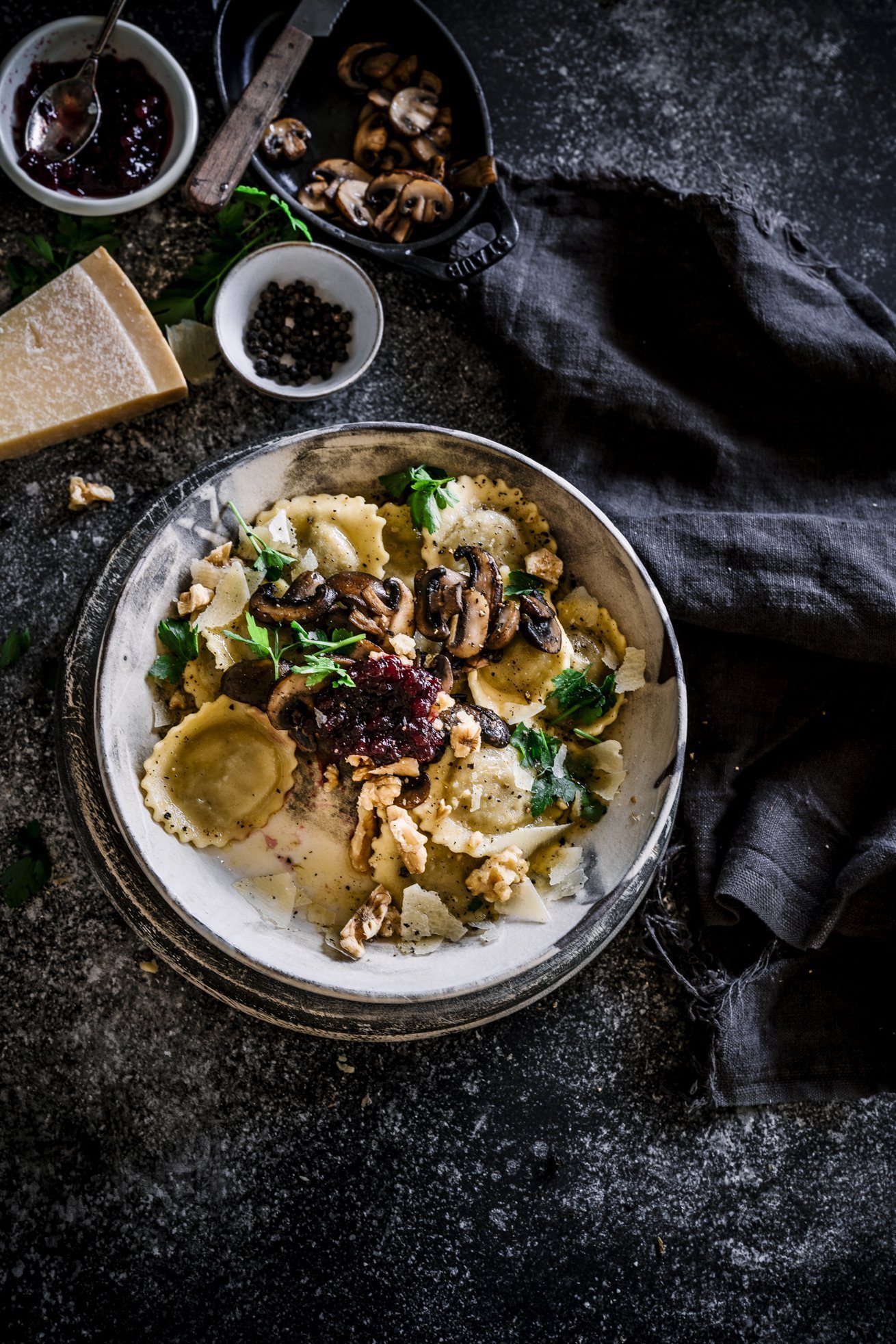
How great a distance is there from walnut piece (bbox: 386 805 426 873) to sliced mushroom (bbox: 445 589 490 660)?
24.4 inches

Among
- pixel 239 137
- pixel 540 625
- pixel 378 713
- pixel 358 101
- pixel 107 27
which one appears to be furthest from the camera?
pixel 358 101

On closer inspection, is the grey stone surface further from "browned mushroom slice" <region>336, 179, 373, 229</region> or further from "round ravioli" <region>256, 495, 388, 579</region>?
"round ravioli" <region>256, 495, 388, 579</region>

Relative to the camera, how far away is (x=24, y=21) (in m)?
4.18

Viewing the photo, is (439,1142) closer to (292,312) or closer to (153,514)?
(153,514)

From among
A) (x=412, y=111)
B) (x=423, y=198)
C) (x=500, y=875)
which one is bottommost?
(x=500, y=875)

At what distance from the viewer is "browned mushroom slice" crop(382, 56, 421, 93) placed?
167 inches

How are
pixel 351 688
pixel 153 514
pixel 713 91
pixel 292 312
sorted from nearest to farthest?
pixel 351 688, pixel 153 514, pixel 292 312, pixel 713 91

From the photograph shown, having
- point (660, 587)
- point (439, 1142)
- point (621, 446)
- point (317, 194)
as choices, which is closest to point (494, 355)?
point (621, 446)

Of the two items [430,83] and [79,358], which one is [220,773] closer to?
[79,358]

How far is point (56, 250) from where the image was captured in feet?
13.7

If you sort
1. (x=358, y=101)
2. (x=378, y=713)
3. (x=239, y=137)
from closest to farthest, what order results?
(x=378, y=713) < (x=239, y=137) < (x=358, y=101)

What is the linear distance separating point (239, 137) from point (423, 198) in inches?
30.3

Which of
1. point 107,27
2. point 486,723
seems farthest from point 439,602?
point 107,27

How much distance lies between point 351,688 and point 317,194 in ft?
6.96
